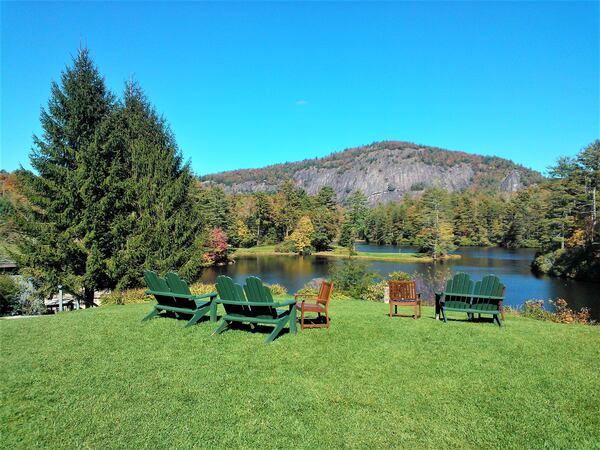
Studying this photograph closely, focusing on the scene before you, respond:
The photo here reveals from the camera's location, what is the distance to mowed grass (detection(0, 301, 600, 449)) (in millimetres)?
3221

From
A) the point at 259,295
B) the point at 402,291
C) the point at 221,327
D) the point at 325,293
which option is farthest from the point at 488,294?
the point at 221,327

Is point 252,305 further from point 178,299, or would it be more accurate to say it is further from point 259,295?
A: point 178,299

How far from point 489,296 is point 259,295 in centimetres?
438

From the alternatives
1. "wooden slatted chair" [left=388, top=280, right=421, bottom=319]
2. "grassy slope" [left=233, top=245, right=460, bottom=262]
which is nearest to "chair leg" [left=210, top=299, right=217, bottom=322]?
"wooden slatted chair" [left=388, top=280, right=421, bottom=319]

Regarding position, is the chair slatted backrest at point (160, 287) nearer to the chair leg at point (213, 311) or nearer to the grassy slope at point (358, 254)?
the chair leg at point (213, 311)

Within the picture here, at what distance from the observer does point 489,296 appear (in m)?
7.27

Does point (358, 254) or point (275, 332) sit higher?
point (275, 332)

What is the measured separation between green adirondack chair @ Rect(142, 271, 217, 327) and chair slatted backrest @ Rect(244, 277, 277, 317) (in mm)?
983

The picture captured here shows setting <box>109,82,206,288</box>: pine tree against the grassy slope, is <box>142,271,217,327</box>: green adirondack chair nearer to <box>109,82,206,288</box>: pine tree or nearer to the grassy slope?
<box>109,82,206,288</box>: pine tree

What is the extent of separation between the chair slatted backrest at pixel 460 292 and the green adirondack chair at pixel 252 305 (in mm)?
3394

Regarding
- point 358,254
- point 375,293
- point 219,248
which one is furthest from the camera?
point 358,254

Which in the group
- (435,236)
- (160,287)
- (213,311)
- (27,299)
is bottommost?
(27,299)

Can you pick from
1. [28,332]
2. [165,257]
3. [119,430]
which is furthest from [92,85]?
[119,430]

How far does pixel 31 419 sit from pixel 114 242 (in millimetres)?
12504
